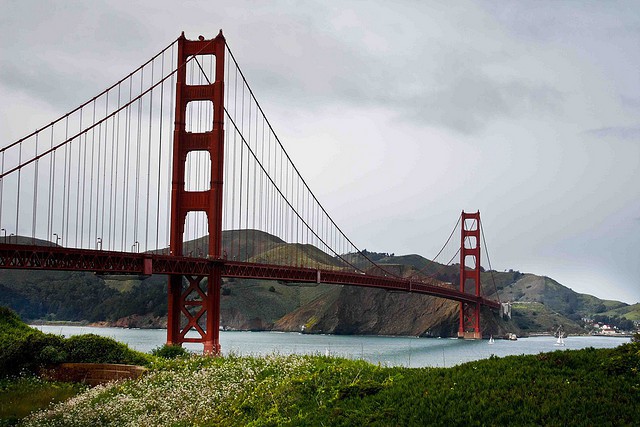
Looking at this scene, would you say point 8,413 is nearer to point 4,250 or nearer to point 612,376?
point 4,250

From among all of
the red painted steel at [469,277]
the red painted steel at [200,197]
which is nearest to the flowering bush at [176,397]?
the red painted steel at [200,197]

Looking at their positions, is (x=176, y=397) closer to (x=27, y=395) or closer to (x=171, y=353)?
(x=27, y=395)

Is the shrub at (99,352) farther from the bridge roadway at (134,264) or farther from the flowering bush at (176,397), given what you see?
the bridge roadway at (134,264)

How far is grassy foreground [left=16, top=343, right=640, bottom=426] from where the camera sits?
643 inches

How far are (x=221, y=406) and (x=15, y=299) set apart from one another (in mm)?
137038

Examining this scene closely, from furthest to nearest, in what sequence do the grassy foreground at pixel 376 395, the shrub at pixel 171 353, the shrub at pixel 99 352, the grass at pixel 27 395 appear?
the shrub at pixel 171 353 → the shrub at pixel 99 352 → the grass at pixel 27 395 → the grassy foreground at pixel 376 395

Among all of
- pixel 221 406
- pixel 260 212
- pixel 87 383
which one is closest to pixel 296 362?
pixel 221 406

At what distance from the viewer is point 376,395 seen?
61.0ft

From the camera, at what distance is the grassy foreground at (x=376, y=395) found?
1633cm

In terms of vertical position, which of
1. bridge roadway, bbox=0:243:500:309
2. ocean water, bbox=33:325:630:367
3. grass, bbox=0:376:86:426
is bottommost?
ocean water, bbox=33:325:630:367

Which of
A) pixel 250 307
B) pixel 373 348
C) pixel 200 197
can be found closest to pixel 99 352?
pixel 200 197

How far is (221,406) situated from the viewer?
21172 millimetres

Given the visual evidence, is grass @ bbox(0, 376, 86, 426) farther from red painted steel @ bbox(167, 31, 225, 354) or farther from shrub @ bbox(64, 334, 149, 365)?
red painted steel @ bbox(167, 31, 225, 354)

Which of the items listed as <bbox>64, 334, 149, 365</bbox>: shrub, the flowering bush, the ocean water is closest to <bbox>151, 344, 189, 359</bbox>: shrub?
<bbox>64, 334, 149, 365</bbox>: shrub
